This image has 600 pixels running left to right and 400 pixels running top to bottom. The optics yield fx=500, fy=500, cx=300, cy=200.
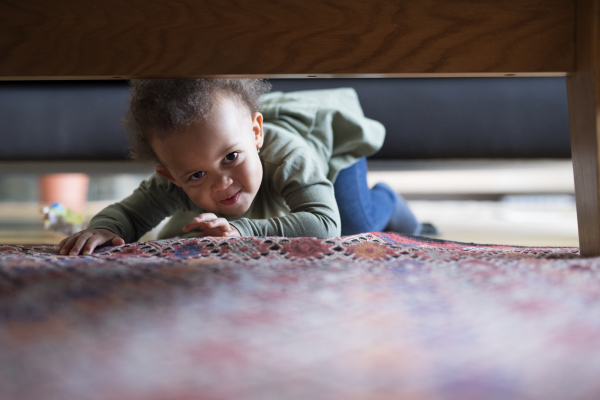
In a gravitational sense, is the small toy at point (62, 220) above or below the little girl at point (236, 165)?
below

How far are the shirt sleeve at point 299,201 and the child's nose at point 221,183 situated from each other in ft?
0.23

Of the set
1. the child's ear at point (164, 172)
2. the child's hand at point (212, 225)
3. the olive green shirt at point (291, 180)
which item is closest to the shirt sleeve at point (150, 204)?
the olive green shirt at point (291, 180)

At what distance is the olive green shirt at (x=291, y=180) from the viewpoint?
0.85 m

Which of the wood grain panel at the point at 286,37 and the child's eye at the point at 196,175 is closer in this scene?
the wood grain panel at the point at 286,37

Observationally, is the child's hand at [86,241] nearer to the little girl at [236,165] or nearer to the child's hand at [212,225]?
the little girl at [236,165]

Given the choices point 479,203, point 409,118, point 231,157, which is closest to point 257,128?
point 231,157

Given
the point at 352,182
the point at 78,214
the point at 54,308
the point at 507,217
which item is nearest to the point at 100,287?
the point at 54,308

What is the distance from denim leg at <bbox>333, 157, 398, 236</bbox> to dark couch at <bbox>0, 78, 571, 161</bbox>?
0.32 meters

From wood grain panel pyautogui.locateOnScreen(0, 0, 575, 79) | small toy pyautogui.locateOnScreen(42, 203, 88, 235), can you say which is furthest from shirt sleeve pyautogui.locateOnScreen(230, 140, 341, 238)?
small toy pyautogui.locateOnScreen(42, 203, 88, 235)

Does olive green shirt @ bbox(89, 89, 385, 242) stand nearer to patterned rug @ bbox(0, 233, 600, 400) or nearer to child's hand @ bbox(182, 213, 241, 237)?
child's hand @ bbox(182, 213, 241, 237)

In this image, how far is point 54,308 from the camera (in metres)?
0.37

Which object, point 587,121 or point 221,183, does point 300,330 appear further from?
point 221,183

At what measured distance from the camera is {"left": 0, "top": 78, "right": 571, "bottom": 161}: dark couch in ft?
4.79

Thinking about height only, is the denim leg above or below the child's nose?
below
